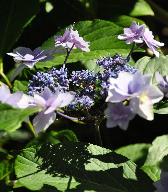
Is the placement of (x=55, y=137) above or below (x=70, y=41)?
below

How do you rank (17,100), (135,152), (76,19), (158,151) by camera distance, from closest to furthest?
1. (17,100)
2. (158,151)
3. (135,152)
4. (76,19)

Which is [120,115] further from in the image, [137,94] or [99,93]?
[99,93]

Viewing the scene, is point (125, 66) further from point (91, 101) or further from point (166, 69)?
point (166, 69)

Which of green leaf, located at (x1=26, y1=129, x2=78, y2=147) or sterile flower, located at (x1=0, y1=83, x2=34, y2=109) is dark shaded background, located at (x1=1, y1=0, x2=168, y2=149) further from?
A: sterile flower, located at (x1=0, y1=83, x2=34, y2=109)

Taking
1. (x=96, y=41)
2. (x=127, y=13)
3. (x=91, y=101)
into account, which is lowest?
(x=127, y=13)

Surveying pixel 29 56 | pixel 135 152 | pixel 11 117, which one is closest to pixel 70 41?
pixel 29 56

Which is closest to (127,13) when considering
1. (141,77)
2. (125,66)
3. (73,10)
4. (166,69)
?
(73,10)

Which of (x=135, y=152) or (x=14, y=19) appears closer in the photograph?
(x=14, y=19)

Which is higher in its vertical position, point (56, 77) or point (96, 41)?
point (56, 77)
